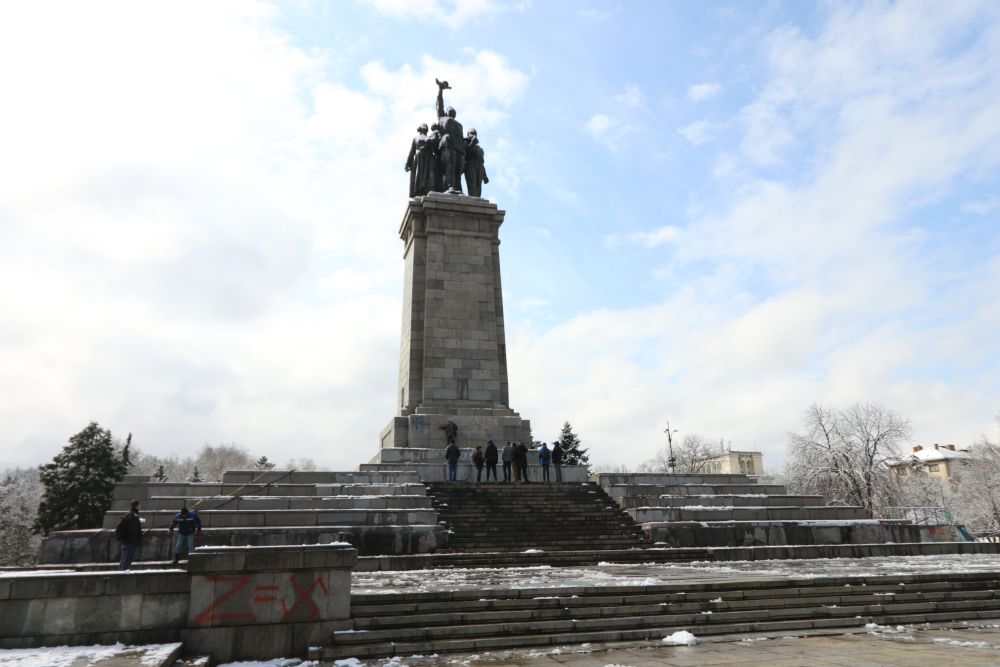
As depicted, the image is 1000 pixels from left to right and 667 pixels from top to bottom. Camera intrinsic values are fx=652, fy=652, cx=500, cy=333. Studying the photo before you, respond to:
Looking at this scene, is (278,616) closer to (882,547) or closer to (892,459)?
(882,547)

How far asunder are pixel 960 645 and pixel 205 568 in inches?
387

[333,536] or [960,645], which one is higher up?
[333,536]

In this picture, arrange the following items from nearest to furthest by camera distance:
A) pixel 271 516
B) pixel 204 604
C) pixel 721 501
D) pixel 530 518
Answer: pixel 204 604
pixel 271 516
pixel 530 518
pixel 721 501

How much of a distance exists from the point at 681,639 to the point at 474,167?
26.6 meters

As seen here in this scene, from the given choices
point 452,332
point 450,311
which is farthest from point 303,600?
point 450,311

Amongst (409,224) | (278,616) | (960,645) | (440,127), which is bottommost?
(960,645)

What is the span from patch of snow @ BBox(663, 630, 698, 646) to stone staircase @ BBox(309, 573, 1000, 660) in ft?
0.69

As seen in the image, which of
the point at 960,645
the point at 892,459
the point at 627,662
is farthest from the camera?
the point at 892,459

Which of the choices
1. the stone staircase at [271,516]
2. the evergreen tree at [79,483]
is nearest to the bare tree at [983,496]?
the stone staircase at [271,516]

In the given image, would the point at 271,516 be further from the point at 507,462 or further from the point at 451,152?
the point at 451,152

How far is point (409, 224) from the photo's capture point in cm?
3078

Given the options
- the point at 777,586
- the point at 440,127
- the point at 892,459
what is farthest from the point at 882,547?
the point at 892,459

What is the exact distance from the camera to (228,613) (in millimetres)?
8469

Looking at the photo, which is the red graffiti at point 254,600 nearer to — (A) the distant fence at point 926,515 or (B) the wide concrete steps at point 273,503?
(B) the wide concrete steps at point 273,503
